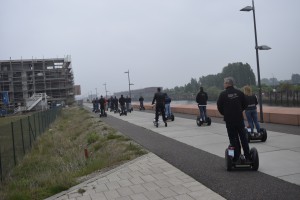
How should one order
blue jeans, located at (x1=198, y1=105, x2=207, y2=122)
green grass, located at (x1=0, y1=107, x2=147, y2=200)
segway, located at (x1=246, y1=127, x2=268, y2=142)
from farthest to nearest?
blue jeans, located at (x1=198, y1=105, x2=207, y2=122) < segway, located at (x1=246, y1=127, x2=268, y2=142) < green grass, located at (x1=0, y1=107, x2=147, y2=200)

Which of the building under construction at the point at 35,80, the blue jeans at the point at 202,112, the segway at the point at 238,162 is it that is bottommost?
the segway at the point at 238,162

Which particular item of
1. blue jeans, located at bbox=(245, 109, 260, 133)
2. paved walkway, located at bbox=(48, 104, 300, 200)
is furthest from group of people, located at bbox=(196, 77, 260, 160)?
blue jeans, located at bbox=(245, 109, 260, 133)

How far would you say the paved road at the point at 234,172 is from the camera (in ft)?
19.0

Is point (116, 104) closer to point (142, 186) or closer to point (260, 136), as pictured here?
point (260, 136)

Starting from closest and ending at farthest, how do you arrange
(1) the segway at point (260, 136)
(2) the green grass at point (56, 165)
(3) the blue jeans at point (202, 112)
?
(2) the green grass at point (56, 165) < (1) the segway at point (260, 136) < (3) the blue jeans at point (202, 112)

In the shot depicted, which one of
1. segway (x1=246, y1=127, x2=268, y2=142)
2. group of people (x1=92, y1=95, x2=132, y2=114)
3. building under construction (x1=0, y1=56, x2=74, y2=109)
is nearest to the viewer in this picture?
segway (x1=246, y1=127, x2=268, y2=142)

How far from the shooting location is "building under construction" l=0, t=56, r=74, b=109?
313 feet

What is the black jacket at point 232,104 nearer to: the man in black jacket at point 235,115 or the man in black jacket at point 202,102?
the man in black jacket at point 235,115

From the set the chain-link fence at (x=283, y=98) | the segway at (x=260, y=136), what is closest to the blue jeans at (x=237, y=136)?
the segway at (x=260, y=136)

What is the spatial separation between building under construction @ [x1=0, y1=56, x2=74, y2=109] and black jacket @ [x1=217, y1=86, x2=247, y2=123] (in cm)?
9052

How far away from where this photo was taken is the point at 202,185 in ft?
20.7

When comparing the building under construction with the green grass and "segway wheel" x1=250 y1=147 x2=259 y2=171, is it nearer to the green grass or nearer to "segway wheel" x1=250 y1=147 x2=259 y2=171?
the green grass

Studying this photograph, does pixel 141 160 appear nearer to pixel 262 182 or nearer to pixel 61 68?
pixel 262 182

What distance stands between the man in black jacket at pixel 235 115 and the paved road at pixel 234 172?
0.52 meters
